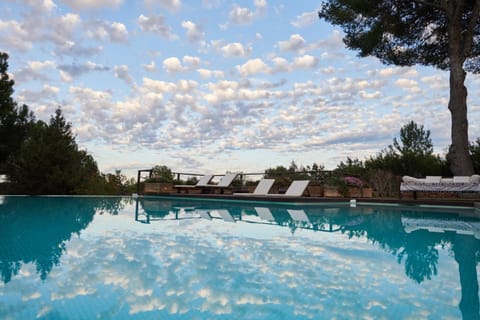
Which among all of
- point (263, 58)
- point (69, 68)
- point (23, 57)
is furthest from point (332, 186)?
point (23, 57)

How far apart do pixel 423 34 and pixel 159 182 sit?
437 inches

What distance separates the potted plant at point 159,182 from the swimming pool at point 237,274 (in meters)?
9.07

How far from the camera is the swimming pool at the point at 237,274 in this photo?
1.99 metres

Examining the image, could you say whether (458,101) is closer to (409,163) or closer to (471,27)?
(471,27)

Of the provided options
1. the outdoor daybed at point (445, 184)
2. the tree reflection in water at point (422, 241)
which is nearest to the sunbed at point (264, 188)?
the outdoor daybed at point (445, 184)

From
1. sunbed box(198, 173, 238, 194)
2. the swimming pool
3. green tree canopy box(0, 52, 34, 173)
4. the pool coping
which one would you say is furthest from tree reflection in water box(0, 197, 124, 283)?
green tree canopy box(0, 52, 34, 173)

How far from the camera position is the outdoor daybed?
28.2 ft

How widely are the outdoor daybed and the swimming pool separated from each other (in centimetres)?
417

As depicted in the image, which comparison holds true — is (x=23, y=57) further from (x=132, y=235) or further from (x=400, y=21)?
(x=400, y=21)

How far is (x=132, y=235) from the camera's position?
470 cm

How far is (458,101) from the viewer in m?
10.3

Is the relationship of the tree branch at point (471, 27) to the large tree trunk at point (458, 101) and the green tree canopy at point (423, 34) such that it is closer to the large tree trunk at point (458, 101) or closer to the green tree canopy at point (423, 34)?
the green tree canopy at point (423, 34)

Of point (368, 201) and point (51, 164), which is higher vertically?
point (51, 164)

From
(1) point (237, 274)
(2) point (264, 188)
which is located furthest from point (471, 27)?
(1) point (237, 274)
